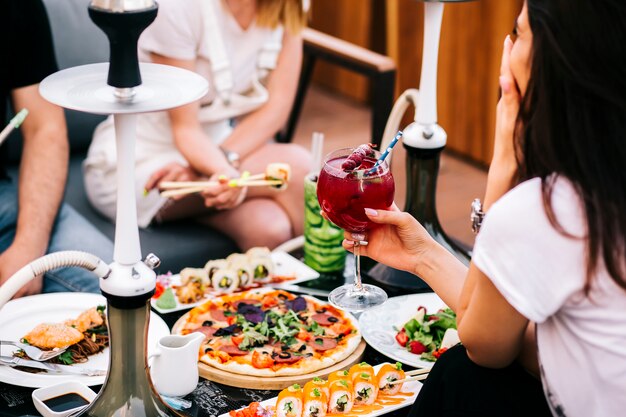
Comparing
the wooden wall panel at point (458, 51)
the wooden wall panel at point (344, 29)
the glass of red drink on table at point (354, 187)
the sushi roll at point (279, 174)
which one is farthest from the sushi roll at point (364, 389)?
the wooden wall panel at point (344, 29)

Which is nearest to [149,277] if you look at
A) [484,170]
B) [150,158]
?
[150,158]

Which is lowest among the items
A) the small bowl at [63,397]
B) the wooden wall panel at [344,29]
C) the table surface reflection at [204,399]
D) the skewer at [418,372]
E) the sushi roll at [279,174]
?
the wooden wall panel at [344,29]

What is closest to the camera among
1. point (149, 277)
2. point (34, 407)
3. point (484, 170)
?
point (149, 277)

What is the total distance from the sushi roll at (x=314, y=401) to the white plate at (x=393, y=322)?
23cm

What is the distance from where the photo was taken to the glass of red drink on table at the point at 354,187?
1513 mm

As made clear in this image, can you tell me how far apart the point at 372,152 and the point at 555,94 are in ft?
1.51

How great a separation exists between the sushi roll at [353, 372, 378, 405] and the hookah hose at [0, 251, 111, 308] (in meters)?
0.48

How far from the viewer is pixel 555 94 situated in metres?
1.15

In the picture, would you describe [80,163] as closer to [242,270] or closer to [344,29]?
[242,270]

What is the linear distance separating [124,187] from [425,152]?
87 centimetres

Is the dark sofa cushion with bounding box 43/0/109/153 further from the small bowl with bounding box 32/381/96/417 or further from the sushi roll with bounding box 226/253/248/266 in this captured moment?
the small bowl with bounding box 32/381/96/417

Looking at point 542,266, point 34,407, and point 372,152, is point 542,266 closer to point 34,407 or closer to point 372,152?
point 372,152

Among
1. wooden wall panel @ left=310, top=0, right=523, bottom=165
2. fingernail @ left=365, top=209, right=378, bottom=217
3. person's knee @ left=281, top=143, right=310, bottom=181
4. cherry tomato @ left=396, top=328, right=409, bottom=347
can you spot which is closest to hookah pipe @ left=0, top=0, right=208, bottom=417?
fingernail @ left=365, top=209, right=378, bottom=217

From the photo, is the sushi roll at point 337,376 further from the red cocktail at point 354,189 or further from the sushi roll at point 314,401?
the red cocktail at point 354,189
